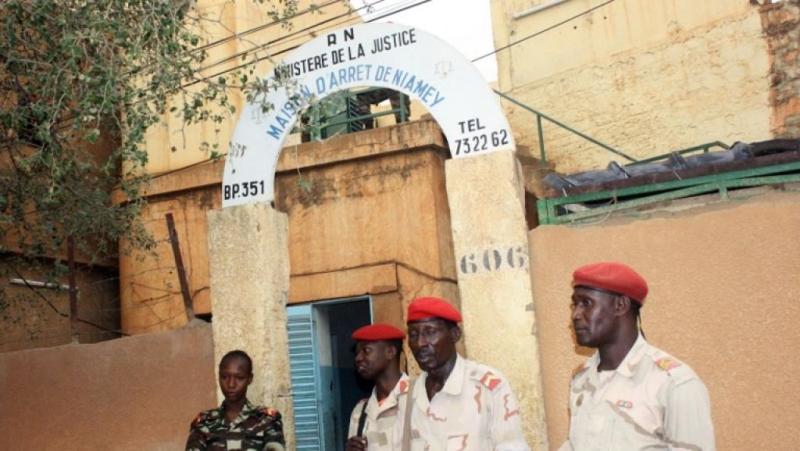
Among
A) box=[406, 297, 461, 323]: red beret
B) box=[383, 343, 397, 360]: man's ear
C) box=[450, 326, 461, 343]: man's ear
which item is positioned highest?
box=[406, 297, 461, 323]: red beret

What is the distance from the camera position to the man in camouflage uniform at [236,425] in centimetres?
452

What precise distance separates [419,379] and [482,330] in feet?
4.87

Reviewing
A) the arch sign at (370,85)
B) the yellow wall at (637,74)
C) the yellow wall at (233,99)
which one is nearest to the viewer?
the arch sign at (370,85)

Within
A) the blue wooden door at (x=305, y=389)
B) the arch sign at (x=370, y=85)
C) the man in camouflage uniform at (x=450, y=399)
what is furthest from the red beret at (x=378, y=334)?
the blue wooden door at (x=305, y=389)

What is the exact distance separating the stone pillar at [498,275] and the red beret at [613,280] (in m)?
2.45

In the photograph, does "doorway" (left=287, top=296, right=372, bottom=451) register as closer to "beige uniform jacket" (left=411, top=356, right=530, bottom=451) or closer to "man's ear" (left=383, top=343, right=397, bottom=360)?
"man's ear" (left=383, top=343, right=397, bottom=360)

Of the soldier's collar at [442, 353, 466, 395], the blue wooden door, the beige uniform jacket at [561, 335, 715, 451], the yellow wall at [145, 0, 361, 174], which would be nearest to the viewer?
the beige uniform jacket at [561, 335, 715, 451]

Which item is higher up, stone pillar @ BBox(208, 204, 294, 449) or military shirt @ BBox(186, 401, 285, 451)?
stone pillar @ BBox(208, 204, 294, 449)

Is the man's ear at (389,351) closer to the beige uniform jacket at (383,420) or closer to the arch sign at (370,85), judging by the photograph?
the beige uniform jacket at (383,420)

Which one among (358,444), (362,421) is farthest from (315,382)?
(358,444)

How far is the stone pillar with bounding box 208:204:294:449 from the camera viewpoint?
233 inches

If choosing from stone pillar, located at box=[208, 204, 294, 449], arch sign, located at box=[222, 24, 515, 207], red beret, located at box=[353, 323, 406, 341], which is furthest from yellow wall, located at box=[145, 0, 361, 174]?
red beret, located at box=[353, 323, 406, 341]

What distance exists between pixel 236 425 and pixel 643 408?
8.73 feet

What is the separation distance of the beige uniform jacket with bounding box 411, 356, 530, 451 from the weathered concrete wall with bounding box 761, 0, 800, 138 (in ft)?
21.9
